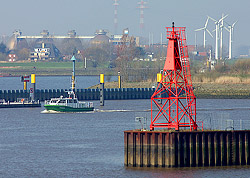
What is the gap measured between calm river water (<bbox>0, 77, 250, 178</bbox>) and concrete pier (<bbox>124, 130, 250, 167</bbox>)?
0.61 metres

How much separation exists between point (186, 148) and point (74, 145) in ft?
74.9

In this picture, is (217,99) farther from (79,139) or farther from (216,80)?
(79,139)

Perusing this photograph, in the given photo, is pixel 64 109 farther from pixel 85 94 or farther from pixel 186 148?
pixel 186 148

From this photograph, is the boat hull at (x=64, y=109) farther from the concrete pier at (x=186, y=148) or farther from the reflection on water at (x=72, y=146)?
the concrete pier at (x=186, y=148)

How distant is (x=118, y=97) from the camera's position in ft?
511

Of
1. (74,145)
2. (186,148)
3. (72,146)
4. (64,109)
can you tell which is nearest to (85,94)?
(64,109)

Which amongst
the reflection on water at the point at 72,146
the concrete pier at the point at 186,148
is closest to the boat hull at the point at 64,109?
the reflection on water at the point at 72,146

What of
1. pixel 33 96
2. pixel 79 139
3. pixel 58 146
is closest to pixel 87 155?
pixel 58 146

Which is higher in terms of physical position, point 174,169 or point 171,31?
point 171,31

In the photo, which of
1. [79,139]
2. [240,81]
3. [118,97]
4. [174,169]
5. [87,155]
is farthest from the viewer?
[240,81]

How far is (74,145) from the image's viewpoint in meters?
75.4

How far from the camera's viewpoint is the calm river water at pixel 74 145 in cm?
5666

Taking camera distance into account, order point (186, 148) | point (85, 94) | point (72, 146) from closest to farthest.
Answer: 1. point (186, 148)
2. point (72, 146)
3. point (85, 94)

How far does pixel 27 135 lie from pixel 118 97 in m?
70.8
